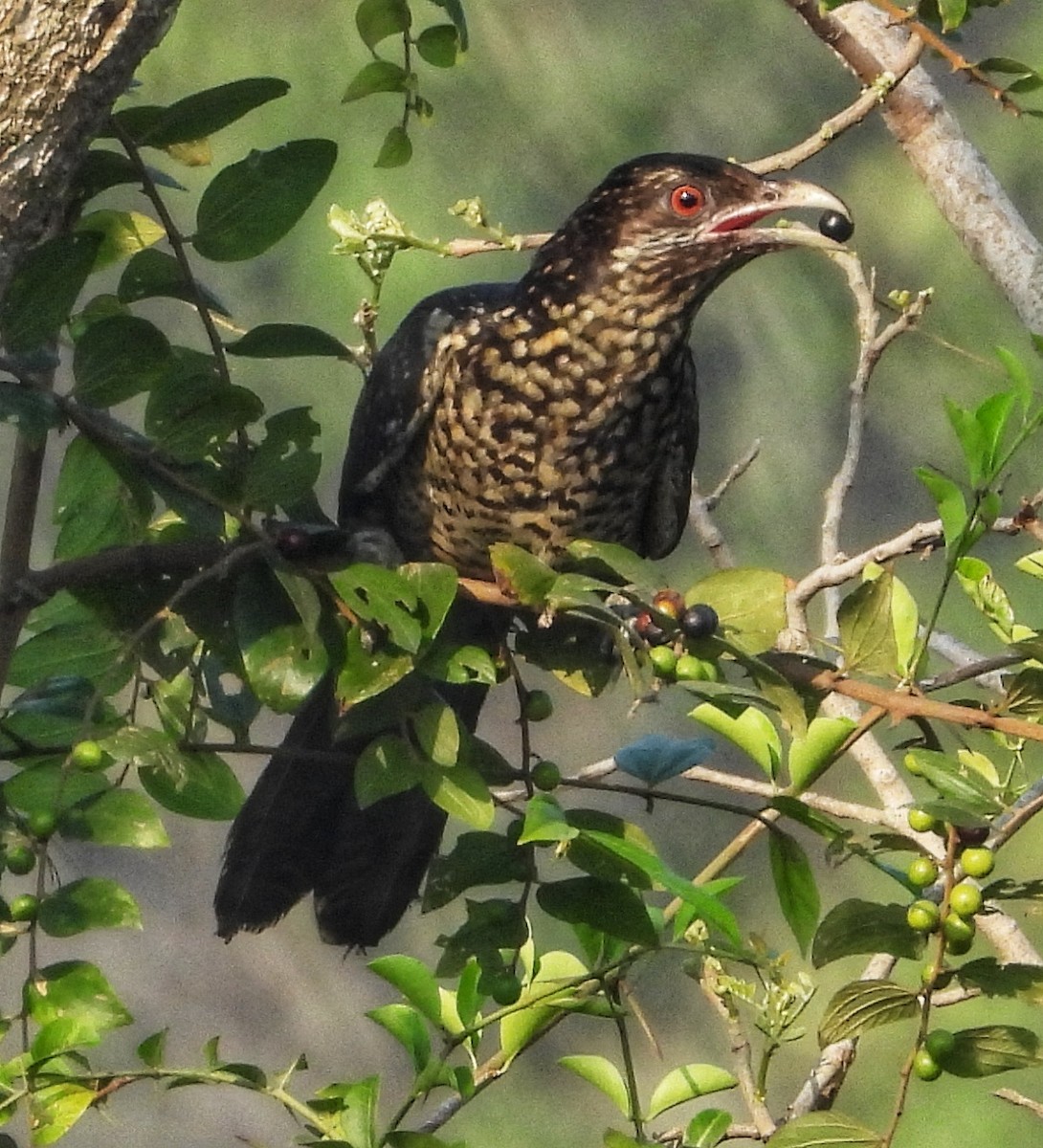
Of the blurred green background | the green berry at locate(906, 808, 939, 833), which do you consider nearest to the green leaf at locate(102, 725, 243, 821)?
the green berry at locate(906, 808, 939, 833)

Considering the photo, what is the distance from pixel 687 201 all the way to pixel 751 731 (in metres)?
0.85

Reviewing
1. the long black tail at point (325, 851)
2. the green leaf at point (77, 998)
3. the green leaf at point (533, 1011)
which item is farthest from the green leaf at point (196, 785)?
the long black tail at point (325, 851)

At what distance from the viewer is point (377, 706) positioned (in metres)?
1.18

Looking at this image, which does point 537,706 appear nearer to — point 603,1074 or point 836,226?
point 603,1074

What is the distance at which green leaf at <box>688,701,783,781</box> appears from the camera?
119 cm

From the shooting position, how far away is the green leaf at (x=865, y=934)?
1094 millimetres

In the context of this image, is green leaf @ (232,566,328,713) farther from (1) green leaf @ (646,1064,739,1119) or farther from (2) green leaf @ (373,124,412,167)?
(2) green leaf @ (373,124,412,167)

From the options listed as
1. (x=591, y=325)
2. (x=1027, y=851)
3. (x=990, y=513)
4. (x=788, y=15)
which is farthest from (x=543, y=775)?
(x=788, y=15)

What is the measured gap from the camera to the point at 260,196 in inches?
50.4

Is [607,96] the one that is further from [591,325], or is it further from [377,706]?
[377,706]

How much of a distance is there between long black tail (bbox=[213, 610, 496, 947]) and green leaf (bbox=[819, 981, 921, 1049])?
2.57 ft

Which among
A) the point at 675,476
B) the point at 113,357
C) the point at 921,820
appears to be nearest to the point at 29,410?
the point at 113,357

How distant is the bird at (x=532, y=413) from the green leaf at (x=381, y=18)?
0.45 m

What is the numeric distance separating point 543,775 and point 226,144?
2820 millimetres
